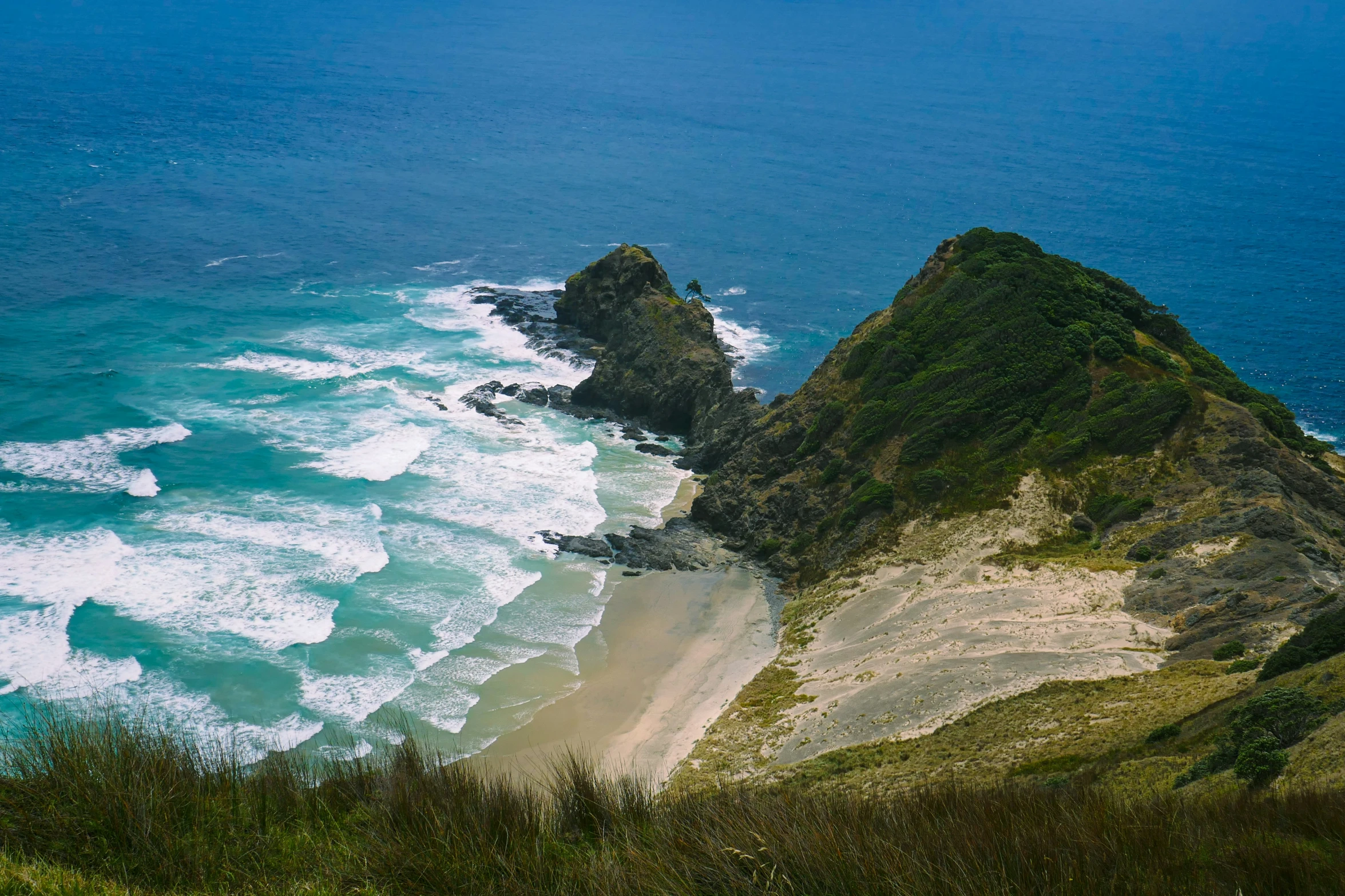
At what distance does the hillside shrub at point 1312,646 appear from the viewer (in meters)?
21.7

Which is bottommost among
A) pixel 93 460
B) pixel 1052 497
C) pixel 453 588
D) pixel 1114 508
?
pixel 453 588

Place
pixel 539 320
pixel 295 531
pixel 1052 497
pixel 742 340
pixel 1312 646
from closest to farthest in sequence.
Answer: pixel 1312 646, pixel 1052 497, pixel 295 531, pixel 539 320, pixel 742 340

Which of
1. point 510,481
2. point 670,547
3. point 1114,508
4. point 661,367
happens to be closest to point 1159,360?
point 1114,508

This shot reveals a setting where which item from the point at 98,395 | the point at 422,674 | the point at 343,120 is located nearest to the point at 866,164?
the point at 343,120

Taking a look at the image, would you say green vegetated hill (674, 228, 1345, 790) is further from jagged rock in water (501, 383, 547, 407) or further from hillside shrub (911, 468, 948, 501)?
jagged rock in water (501, 383, 547, 407)

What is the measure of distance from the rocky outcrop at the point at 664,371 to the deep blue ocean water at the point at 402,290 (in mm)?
3653

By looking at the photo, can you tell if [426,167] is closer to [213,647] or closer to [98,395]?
[98,395]

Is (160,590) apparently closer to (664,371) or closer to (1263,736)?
(664,371)

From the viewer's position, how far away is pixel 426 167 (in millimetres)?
131625

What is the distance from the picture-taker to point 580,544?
45406 millimetres

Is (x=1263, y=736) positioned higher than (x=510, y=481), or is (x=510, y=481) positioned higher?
(x=1263, y=736)

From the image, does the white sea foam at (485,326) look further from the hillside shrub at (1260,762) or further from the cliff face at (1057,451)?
→ the hillside shrub at (1260,762)

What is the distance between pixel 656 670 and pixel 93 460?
34.3 meters

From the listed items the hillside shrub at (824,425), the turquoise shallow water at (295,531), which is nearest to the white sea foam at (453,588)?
the turquoise shallow water at (295,531)
